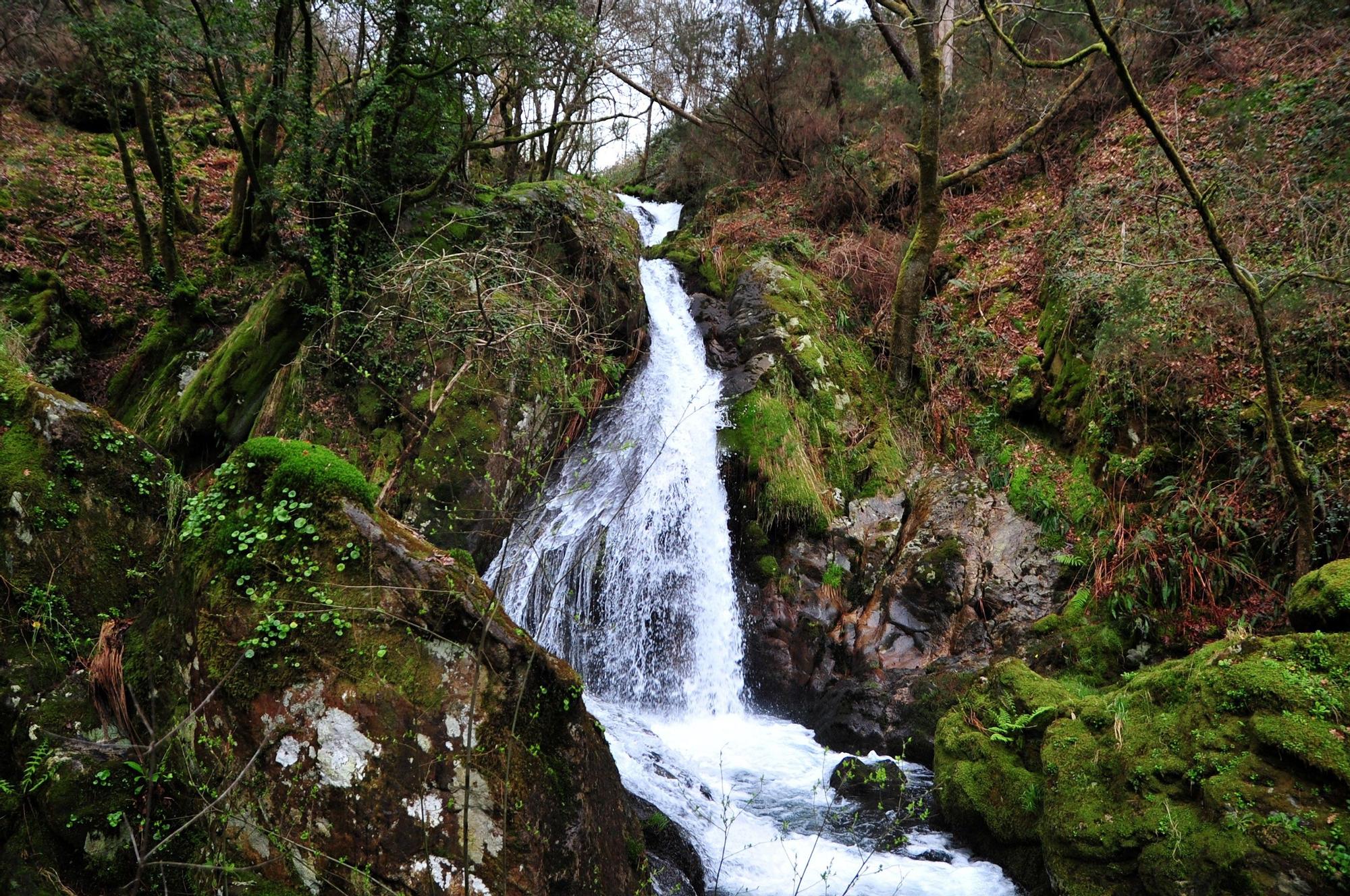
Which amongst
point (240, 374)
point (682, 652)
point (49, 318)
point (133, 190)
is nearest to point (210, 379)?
point (240, 374)

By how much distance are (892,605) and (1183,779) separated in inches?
135

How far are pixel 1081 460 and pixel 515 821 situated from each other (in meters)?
7.03

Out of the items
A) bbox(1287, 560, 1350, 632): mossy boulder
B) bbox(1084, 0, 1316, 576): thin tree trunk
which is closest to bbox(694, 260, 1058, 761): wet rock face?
bbox(1084, 0, 1316, 576): thin tree trunk

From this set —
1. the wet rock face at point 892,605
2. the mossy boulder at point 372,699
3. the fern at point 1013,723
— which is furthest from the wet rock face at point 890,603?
the mossy boulder at point 372,699

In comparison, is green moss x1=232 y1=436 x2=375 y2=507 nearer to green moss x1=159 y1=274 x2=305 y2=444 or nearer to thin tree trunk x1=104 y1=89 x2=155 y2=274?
green moss x1=159 y1=274 x2=305 y2=444

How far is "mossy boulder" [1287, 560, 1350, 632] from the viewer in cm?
416

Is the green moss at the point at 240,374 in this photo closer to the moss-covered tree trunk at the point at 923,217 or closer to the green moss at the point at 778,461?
the green moss at the point at 778,461

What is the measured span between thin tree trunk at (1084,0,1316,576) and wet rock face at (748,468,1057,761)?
7.16 feet

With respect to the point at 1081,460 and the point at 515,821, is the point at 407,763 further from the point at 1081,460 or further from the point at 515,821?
the point at 1081,460

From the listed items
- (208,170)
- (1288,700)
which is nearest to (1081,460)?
(1288,700)

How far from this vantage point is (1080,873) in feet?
13.9

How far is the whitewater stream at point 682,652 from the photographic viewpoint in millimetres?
4969

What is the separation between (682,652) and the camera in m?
7.68

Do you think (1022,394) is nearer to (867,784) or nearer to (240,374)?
(867,784)
